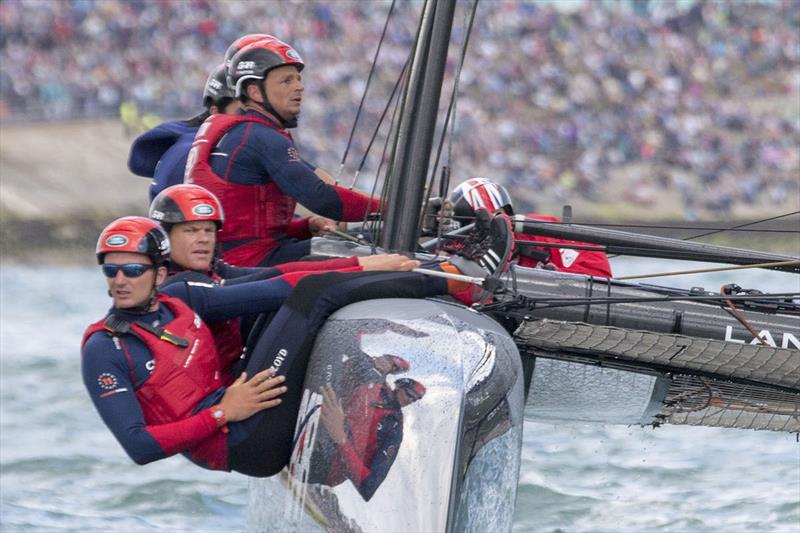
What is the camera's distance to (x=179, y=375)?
3787 mm

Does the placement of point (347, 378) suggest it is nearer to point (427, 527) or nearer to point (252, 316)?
point (427, 527)

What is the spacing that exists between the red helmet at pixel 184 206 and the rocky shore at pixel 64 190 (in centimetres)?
1560

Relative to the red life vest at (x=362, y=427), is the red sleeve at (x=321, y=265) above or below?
above

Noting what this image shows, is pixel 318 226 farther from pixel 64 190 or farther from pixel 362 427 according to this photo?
pixel 64 190

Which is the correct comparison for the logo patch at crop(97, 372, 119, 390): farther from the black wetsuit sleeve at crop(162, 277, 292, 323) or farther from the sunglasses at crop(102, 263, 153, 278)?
the black wetsuit sleeve at crop(162, 277, 292, 323)

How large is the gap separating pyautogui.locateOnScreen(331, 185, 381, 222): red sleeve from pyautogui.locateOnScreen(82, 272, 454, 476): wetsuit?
0.77 m

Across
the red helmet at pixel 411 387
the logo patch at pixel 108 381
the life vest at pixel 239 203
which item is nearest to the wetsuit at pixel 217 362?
the logo patch at pixel 108 381

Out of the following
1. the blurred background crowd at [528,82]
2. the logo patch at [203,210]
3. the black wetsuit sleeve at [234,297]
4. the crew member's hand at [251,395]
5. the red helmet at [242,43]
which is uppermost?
the blurred background crowd at [528,82]

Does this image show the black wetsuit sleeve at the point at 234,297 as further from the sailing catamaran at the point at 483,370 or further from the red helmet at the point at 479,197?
the red helmet at the point at 479,197

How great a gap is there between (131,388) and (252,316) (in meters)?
0.82

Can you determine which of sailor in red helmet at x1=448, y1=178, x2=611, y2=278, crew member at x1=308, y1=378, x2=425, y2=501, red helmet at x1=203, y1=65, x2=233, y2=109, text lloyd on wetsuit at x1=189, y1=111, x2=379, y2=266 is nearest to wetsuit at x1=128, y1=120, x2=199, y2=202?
red helmet at x1=203, y1=65, x2=233, y2=109

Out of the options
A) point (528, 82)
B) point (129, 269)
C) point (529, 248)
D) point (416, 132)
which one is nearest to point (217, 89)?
point (416, 132)

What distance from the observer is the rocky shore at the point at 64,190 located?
1975cm

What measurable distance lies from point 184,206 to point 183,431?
763mm
